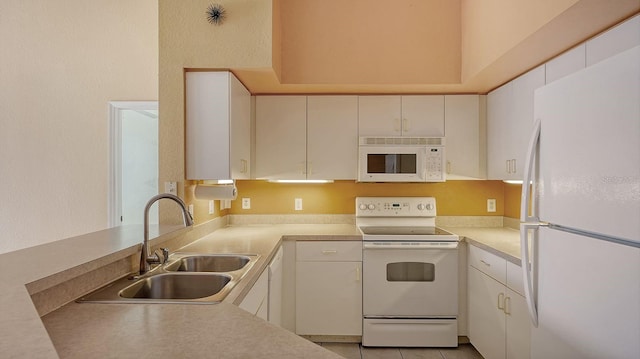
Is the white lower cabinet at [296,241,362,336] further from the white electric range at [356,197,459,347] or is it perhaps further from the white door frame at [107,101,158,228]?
the white door frame at [107,101,158,228]

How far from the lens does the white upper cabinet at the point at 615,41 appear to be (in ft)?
5.03

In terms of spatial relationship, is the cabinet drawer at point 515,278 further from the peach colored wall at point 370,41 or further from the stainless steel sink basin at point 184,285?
the stainless steel sink basin at point 184,285

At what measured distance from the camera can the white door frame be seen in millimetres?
3395

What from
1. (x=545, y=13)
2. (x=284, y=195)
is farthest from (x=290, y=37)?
(x=545, y=13)

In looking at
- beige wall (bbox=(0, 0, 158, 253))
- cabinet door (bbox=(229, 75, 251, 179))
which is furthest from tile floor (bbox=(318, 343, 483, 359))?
beige wall (bbox=(0, 0, 158, 253))

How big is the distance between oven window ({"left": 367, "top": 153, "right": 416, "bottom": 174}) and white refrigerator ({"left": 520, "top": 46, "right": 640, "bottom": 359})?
58.7 inches

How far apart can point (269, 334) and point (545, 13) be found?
6.20ft

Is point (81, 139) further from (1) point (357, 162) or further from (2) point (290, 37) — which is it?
Result: (1) point (357, 162)

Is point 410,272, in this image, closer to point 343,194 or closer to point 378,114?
point 343,194

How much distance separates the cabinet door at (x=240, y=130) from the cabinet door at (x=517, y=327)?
1927mm

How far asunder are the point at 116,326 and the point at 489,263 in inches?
86.8

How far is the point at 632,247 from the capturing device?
105 centimetres

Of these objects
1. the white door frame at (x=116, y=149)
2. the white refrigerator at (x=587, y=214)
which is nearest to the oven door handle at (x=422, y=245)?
the white refrigerator at (x=587, y=214)

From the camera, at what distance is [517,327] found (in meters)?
2.07
